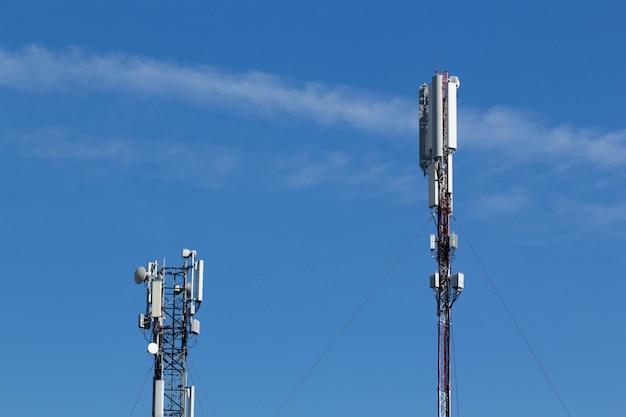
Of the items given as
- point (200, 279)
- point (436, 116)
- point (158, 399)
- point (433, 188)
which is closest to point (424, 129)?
point (436, 116)

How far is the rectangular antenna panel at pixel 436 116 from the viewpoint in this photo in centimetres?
14150

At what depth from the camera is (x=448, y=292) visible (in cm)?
13962

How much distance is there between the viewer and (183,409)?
146 metres

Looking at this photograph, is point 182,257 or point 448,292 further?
point 182,257

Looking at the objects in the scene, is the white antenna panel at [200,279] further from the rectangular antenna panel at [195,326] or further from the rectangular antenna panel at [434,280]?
the rectangular antenna panel at [434,280]

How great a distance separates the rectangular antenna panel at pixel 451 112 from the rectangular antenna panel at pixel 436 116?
44 centimetres

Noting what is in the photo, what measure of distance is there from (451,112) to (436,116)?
85cm

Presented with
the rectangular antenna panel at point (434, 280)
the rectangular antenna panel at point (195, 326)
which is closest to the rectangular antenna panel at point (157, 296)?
the rectangular antenna panel at point (195, 326)

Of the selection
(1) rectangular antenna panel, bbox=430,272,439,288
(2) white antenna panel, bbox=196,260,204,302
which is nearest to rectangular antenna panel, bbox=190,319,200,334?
(2) white antenna panel, bbox=196,260,204,302

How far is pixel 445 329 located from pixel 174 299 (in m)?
17.5

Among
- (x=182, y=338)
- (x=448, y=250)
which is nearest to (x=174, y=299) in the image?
(x=182, y=338)

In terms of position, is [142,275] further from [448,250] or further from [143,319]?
[448,250]

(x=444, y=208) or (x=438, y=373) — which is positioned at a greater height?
(x=444, y=208)

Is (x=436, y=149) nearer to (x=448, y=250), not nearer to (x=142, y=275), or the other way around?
(x=448, y=250)
